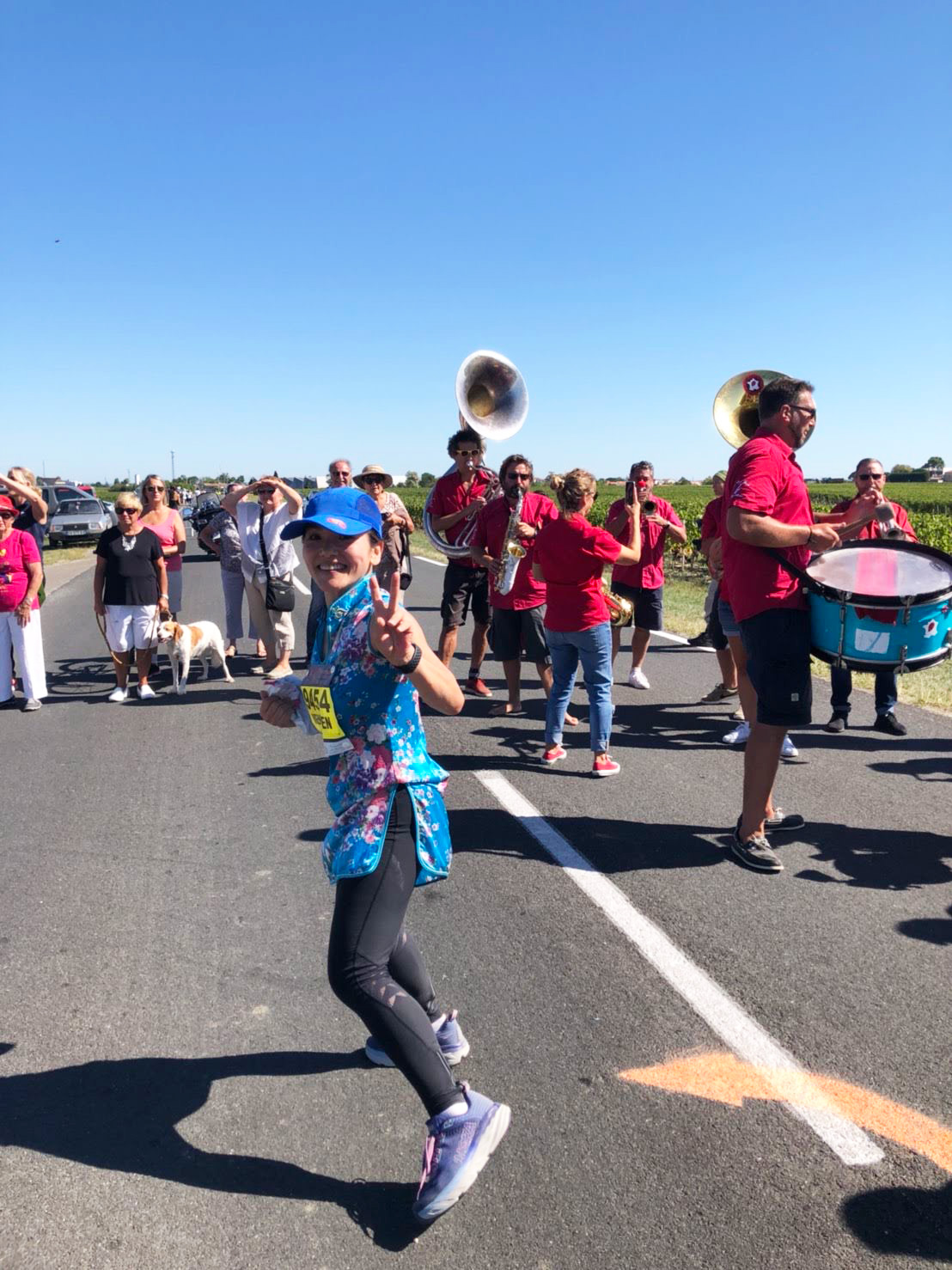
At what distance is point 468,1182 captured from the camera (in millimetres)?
2367

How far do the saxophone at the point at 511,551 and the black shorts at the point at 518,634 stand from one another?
0.67 ft

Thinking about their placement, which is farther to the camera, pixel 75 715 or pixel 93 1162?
pixel 75 715

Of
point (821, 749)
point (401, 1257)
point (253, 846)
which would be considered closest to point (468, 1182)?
point (401, 1257)

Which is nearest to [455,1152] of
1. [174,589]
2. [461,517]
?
[461,517]

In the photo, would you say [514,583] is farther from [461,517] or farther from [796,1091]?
[796,1091]

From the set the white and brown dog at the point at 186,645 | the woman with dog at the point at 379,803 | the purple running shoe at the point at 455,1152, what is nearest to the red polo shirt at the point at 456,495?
the white and brown dog at the point at 186,645

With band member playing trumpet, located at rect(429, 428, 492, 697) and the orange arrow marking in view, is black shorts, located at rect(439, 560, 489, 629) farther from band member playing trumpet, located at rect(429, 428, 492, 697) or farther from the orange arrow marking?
the orange arrow marking

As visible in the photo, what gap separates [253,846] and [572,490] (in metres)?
2.77

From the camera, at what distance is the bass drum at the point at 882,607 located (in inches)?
169

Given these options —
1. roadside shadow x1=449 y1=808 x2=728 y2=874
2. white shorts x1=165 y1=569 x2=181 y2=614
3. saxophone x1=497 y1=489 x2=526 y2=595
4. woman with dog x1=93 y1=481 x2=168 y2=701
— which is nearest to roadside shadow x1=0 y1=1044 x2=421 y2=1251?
roadside shadow x1=449 y1=808 x2=728 y2=874

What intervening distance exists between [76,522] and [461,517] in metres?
24.5

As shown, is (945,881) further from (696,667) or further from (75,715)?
(75,715)

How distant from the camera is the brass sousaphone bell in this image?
20.3 feet

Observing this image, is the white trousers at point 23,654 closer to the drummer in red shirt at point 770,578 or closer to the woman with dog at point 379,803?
the drummer in red shirt at point 770,578
